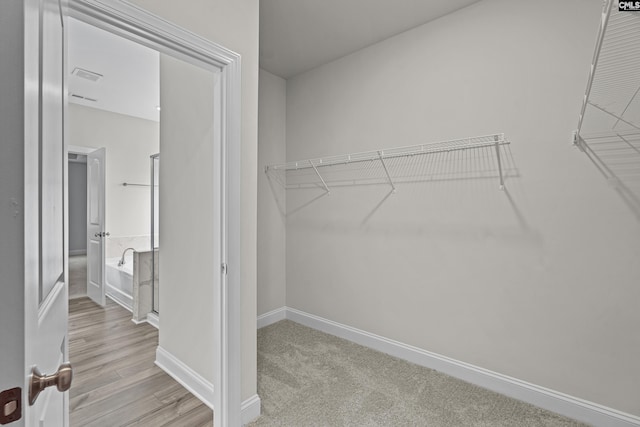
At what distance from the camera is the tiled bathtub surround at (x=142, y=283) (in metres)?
3.30

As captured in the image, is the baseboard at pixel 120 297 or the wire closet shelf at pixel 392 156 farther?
the baseboard at pixel 120 297

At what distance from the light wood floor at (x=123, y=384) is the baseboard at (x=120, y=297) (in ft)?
1.81

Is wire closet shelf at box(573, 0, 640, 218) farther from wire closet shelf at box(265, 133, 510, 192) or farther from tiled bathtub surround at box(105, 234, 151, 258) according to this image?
tiled bathtub surround at box(105, 234, 151, 258)

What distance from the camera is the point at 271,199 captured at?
3.31 metres

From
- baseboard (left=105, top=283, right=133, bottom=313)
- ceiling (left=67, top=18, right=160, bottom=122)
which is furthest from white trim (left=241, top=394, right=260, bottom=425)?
ceiling (left=67, top=18, right=160, bottom=122)

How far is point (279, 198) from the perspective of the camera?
3.39 m

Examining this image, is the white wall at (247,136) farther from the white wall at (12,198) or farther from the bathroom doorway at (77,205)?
the bathroom doorway at (77,205)

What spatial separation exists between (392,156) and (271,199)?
1.43 meters

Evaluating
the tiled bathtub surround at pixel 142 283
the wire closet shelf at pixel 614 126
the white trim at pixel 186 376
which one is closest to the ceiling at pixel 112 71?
the tiled bathtub surround at pixel 142 283

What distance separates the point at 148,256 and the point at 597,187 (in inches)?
152

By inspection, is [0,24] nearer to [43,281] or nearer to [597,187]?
[43,281]

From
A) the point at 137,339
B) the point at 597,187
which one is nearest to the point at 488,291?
the point at 597,187

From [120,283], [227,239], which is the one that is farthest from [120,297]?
[227,239]

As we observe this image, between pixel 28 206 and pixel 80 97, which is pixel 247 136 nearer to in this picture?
pixel 28 206
